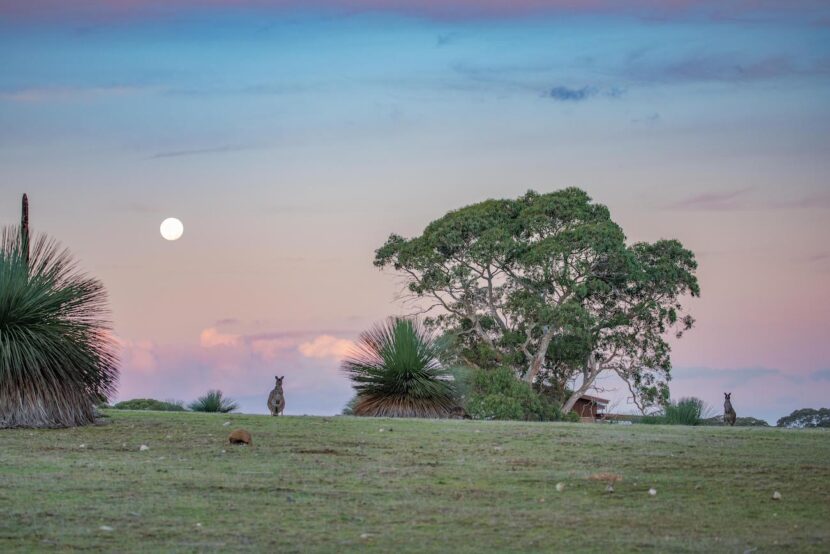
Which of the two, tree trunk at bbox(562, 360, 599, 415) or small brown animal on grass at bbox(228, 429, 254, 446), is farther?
tree trunk at bbox(562, 360, 599, 415)

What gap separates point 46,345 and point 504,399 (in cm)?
1946

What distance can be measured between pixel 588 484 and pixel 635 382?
1256 inches

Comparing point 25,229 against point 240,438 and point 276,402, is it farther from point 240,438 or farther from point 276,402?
point 240,438

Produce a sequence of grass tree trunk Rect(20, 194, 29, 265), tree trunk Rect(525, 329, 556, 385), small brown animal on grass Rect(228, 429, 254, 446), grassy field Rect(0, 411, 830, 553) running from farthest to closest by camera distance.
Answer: tree trunk Rect(525, 329, 556, 385) < grass tree trunk Rect(20, 194, 29, 265) < small brown animal on grass Rect(228, 429, 254, 446) < grassy field Rect(0, 411, 830, 553)

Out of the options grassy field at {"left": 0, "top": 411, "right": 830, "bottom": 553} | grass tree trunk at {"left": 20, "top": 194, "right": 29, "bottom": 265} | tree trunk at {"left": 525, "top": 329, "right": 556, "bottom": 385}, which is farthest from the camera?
tree trunk at {"left": 525, "top": 329, "right": 556, "bottom": 385}

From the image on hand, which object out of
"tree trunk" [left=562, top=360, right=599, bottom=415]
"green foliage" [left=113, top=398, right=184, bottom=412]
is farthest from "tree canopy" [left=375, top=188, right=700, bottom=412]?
"green foliage" [left=113, top=398, right=184, bottom=412]

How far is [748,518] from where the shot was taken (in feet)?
36.6

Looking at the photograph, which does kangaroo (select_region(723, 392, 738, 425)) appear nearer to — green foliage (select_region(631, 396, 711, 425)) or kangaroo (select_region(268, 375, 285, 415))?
green foliage (select_region(631, 396, 711, 425))

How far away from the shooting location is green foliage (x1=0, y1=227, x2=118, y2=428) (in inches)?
687

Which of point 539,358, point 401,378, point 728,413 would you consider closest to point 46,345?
point 401,378

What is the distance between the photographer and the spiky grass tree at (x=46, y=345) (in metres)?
17.4

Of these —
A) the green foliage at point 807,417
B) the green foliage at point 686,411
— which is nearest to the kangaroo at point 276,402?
the green foliage at point 686,411

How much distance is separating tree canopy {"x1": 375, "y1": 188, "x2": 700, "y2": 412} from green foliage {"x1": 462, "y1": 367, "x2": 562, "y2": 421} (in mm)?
4656

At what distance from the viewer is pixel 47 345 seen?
17.8 metres
